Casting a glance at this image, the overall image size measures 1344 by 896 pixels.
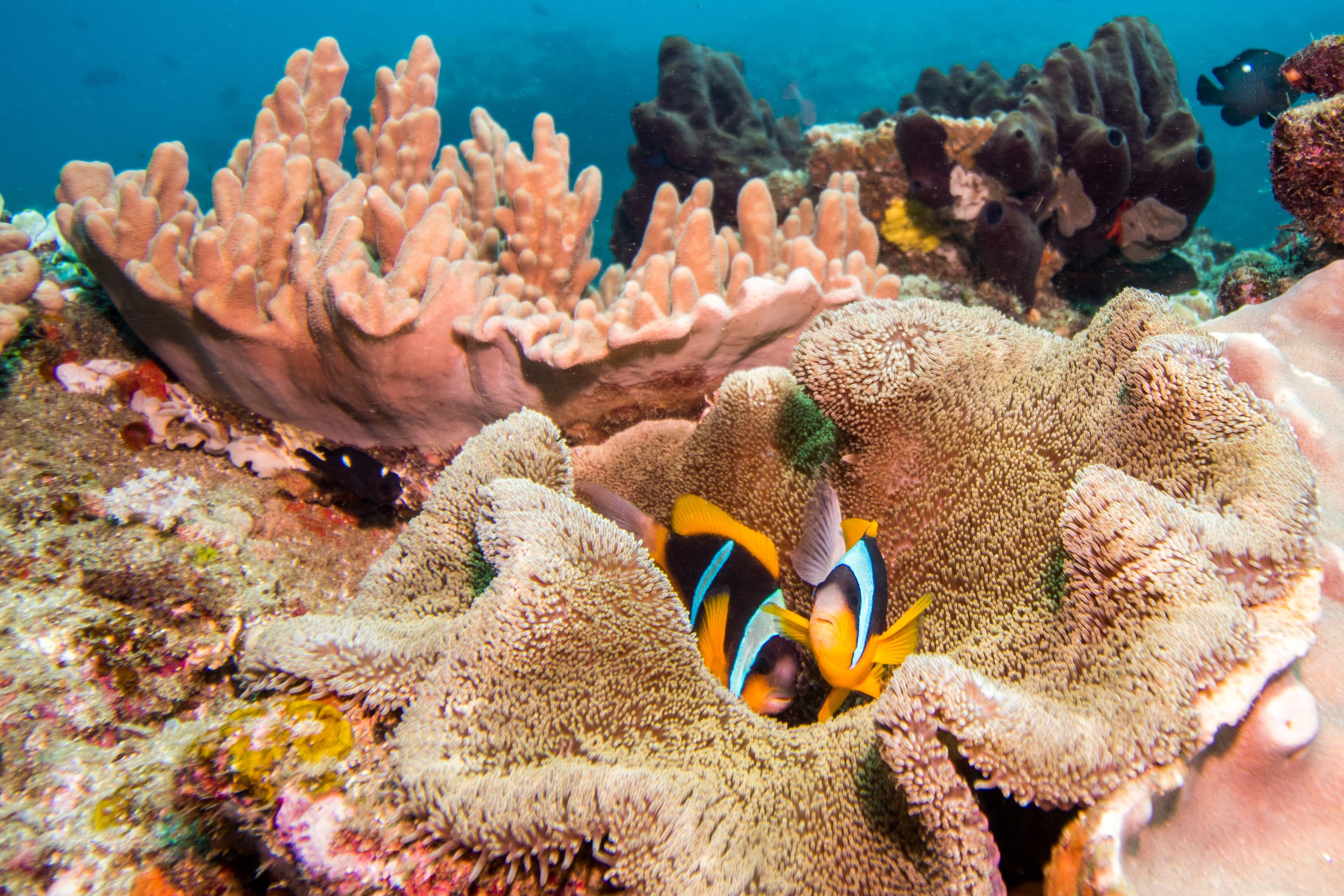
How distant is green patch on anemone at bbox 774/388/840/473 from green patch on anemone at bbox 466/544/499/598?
0.79 metres

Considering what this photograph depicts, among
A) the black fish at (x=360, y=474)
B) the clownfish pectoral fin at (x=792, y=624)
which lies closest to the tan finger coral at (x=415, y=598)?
the clownfish pectoral fin at (x=792, y=624)

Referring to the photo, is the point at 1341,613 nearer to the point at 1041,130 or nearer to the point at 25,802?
the point at 25,802

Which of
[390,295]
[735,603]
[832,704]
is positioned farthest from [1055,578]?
[390,295]

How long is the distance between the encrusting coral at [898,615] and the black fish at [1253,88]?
140 inches

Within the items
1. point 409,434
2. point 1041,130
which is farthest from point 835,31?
point 409,434

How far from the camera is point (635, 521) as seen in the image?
4.89 ft

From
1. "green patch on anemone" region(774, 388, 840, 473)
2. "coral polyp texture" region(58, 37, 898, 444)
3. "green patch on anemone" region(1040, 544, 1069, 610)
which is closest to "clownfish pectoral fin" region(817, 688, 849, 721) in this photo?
"green patch on anemone" region(1040, 544, 1069, 610)

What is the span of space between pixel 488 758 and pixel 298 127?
2628 mm

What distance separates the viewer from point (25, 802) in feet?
3.75

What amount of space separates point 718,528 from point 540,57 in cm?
3332

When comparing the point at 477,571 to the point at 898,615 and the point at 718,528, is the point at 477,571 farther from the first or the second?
the point at 898,615

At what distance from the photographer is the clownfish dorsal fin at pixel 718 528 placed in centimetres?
137

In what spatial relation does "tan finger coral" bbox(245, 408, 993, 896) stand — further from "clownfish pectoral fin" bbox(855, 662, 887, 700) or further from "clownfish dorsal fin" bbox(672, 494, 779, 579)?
"clownfish dorsal fin" bbox(672, 494, 779, 579)

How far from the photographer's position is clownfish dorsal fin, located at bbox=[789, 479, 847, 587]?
1.25 m
